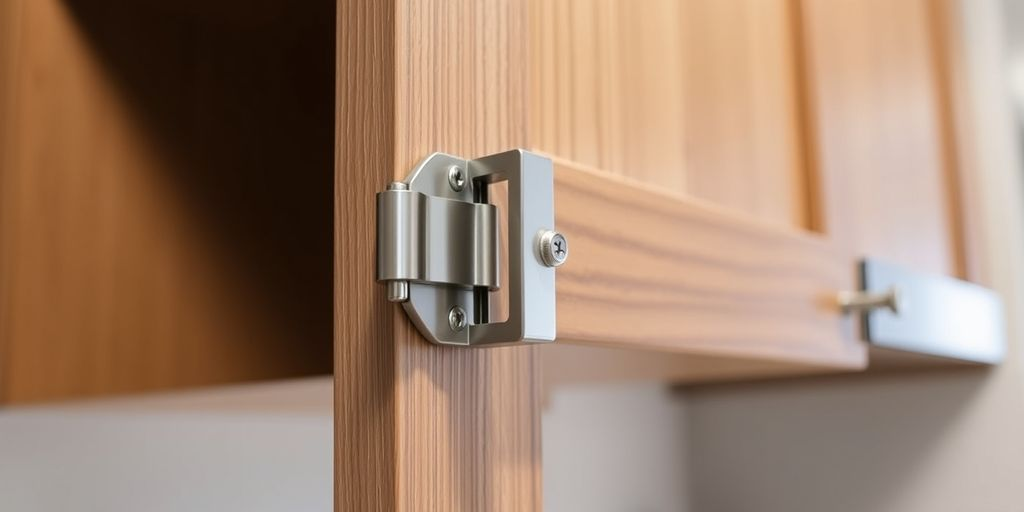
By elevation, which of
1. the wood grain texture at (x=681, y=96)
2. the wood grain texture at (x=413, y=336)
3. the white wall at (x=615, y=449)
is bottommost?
the white wall at (x=615, y=449)

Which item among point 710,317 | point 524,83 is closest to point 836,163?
point 710,317

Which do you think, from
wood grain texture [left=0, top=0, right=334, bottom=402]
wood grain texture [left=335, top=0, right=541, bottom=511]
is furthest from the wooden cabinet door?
wood grain texture [left=0, top=0, right=334, bottom=402]

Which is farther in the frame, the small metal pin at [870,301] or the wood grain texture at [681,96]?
the small metal pin at [870,301]

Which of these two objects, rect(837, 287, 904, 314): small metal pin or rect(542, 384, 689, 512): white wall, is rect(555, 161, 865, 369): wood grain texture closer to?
rect(837, 287, 904, 314): small metal pin

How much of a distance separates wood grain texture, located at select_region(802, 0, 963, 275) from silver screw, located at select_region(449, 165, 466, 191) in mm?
348

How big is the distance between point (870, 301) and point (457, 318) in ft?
1.23

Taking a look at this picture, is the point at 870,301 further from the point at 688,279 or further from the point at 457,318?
the point at 457,318

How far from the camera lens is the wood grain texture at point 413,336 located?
328 millimetres

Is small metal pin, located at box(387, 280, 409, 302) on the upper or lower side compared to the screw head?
lower

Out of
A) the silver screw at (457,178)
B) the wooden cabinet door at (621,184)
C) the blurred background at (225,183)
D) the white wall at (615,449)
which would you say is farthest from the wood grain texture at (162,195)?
the white wall at (615,449)

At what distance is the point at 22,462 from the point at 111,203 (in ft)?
0.73

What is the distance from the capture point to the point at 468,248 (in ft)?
1.13

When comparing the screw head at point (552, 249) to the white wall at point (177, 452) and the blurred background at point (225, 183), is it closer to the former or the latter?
the blurred background at point (225, 183)

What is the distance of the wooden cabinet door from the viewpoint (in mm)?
338
